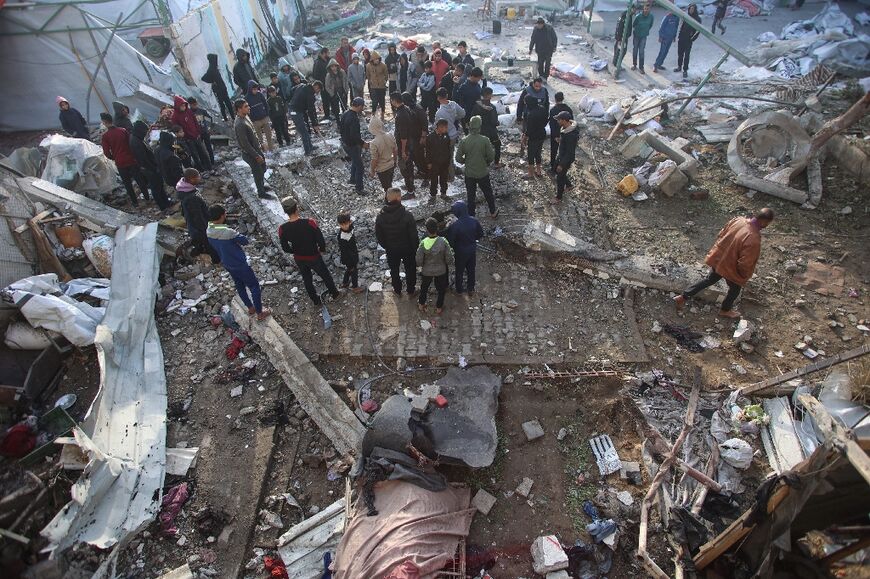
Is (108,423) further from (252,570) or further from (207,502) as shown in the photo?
(252,570)

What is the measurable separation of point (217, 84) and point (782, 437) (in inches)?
476

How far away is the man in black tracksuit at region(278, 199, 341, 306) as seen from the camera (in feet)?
19.0

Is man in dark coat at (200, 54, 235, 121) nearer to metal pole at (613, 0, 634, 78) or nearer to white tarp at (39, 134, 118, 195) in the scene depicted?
white tarp at (39, 134, 118, 195)

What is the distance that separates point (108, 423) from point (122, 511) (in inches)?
40.7

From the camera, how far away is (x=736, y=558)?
3.59 metres

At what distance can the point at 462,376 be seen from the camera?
5.43m

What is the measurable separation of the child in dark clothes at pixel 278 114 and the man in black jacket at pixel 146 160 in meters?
2.42

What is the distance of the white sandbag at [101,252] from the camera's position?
7004 mm

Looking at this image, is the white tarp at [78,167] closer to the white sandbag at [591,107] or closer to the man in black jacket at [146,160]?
the man in black jacket at [146,160]

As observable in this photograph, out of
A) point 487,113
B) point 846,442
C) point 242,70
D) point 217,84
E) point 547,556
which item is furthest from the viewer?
point 217,84

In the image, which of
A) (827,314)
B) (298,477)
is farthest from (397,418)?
(827,314)

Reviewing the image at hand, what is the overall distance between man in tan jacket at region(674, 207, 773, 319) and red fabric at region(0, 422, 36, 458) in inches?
312

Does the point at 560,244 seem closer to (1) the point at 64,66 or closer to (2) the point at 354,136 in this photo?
(2) the point at 354,136

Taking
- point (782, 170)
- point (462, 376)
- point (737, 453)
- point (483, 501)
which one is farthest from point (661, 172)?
point (483, 501)
